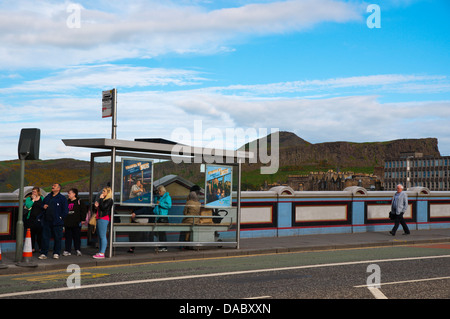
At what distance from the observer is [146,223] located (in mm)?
14453

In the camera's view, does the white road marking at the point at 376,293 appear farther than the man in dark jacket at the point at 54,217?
No

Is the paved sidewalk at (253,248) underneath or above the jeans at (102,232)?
underneath

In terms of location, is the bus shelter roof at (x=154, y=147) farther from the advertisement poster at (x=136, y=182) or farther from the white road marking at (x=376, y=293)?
the white road marking at (x=376, y=293)

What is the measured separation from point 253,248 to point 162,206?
264cm

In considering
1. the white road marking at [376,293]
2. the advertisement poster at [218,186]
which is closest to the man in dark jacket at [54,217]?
the advertisement poster at [218,186]

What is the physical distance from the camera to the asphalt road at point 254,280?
891 centimetres

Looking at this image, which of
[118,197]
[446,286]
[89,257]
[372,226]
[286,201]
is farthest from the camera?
[372,226]

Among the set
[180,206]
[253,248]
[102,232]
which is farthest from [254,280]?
[180,206]

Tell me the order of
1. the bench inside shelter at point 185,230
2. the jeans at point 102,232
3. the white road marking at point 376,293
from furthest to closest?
1. the bench inside shelter at point 185,230
2. the jeans at point 102,232
3. the white road marking at point 376,293

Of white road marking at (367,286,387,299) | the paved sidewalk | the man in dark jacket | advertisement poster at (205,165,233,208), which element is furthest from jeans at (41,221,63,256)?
white road marking at (367,286,387,299)

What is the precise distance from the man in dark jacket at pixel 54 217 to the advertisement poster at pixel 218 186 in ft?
11.8
